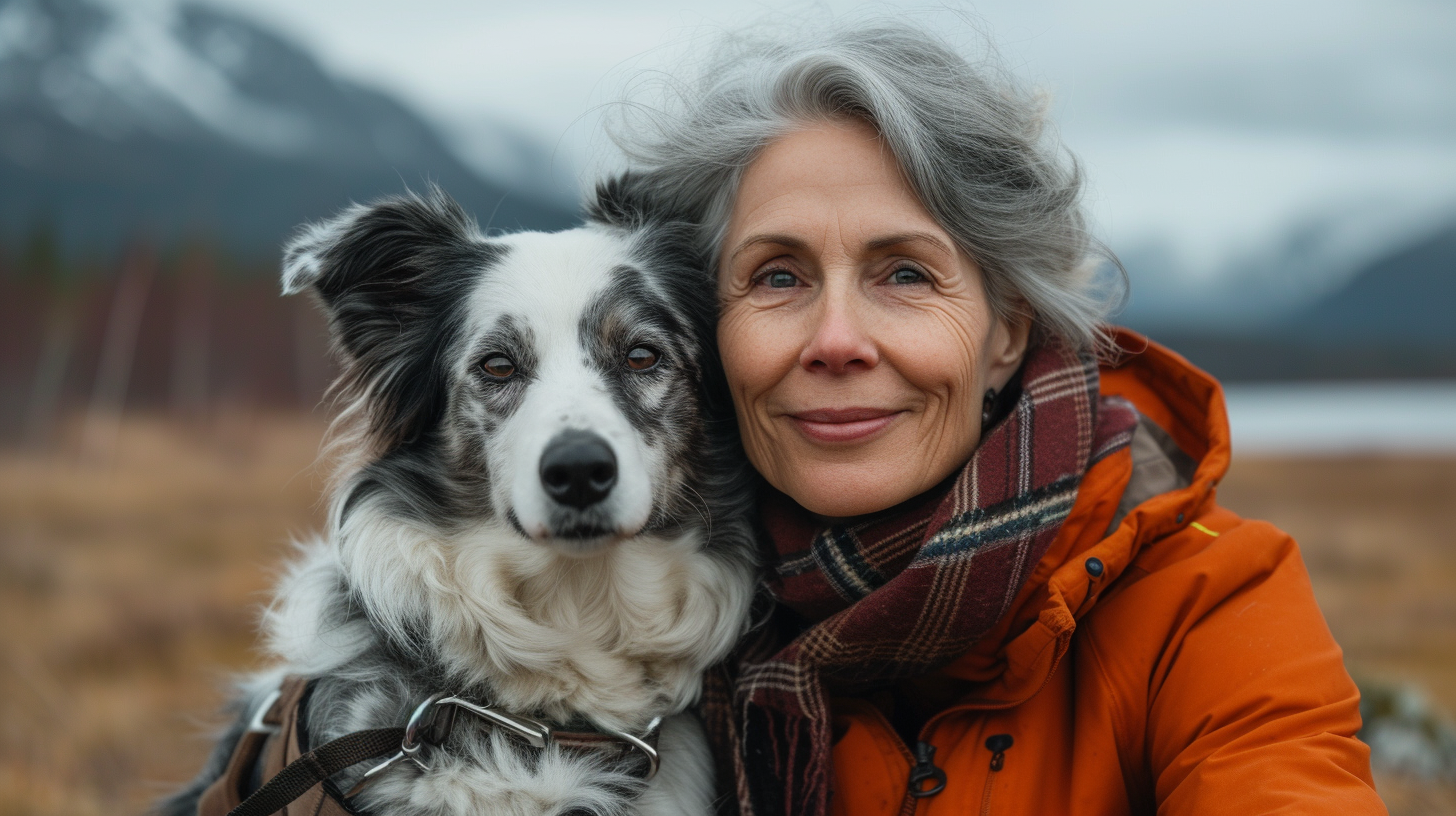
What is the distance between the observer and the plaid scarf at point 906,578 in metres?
2.23

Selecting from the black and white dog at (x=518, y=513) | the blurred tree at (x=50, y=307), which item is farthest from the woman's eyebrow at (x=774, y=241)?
the blurred tree at (x=50, y=307)

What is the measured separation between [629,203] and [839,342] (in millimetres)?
1153

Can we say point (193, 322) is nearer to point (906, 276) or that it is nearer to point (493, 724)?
point (493, 724)

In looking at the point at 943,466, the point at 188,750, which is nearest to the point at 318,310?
the point at 943,466

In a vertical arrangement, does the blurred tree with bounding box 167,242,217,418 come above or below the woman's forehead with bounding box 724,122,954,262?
below

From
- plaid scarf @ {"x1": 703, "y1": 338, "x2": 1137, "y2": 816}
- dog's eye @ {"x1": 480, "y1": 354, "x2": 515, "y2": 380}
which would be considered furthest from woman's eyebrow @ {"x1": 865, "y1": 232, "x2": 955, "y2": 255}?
dog's eye @ {"x1": 480, "y1": 354, "x2": 515, "y2": 380}

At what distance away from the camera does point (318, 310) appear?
122 inches

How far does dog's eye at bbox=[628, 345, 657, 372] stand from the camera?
111 inches

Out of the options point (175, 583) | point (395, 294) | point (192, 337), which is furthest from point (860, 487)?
point (192, 337)

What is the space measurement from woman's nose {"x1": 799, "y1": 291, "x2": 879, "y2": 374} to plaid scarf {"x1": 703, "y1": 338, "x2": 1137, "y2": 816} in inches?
14.2

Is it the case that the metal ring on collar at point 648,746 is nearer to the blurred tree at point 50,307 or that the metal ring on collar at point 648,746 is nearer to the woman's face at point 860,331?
the woman's face at point 860,331

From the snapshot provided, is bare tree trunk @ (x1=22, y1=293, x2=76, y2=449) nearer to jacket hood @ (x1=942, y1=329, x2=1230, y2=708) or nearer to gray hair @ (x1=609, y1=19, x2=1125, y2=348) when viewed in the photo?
gray hair @ (x1=609, y1=19, x2=1125, y2=348)

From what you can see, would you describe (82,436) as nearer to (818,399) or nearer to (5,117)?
(818,399)

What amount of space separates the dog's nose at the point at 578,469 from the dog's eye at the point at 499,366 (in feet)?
1.61
